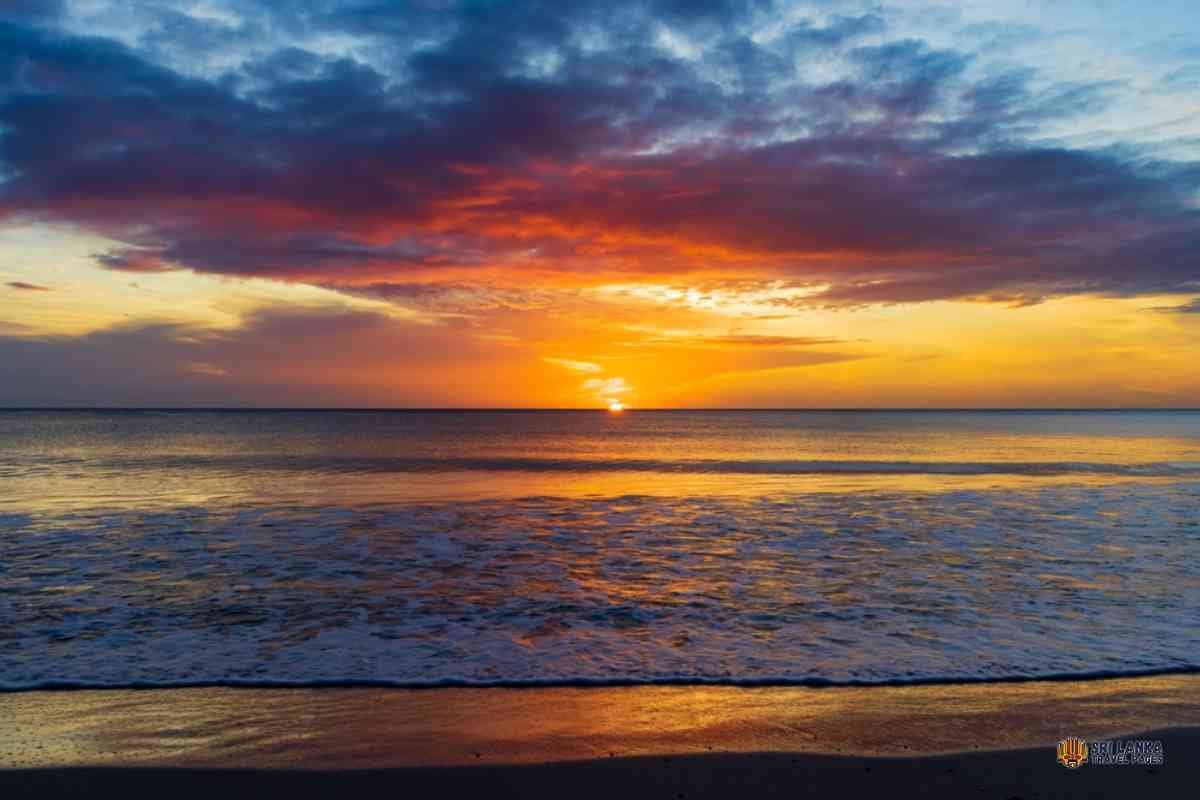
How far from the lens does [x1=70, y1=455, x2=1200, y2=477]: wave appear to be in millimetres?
41625

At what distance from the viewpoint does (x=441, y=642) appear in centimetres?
1023

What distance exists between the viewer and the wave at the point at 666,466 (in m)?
41.6

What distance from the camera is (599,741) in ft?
22.8

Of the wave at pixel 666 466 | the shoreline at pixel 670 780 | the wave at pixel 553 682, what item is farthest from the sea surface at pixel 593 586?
the wave at pixel 666 466

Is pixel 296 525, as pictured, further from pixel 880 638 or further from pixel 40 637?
pixel 880 638

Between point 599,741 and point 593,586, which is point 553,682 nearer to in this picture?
point 599,741

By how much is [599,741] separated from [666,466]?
1656 inches

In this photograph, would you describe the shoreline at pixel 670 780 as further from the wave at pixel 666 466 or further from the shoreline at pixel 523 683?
the wave at pixel 666 466

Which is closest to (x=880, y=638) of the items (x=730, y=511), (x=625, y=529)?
(x=625, y=529)

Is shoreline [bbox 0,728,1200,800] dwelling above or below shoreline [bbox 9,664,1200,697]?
above

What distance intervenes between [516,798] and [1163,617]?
10419 mm

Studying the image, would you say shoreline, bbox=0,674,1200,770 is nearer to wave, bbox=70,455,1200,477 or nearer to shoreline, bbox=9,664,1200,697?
shoreline, bbox=9,664,1200,697

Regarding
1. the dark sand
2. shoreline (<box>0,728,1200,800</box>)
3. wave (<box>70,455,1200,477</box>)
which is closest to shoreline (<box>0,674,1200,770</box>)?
the dark sand

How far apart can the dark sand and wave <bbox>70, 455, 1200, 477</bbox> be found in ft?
113
